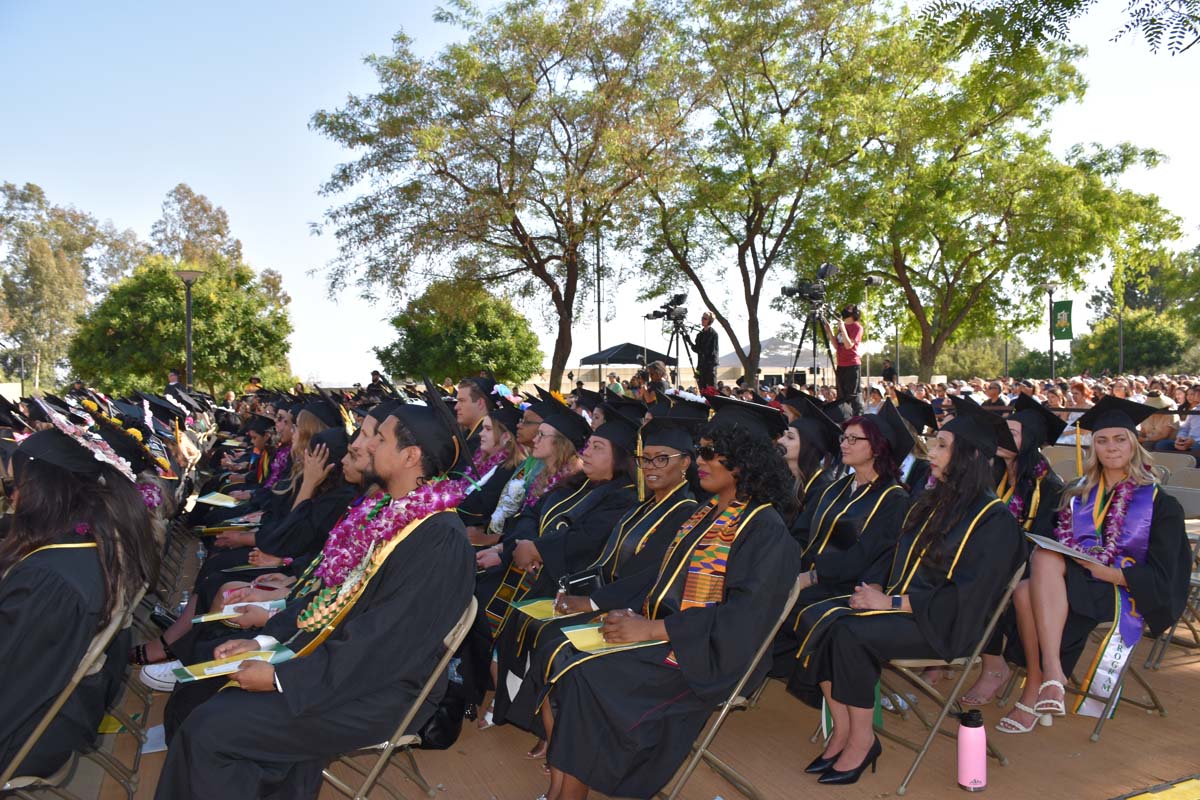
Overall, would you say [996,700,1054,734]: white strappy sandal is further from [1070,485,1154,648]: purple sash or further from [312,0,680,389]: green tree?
[312,0,680,389]: green tree

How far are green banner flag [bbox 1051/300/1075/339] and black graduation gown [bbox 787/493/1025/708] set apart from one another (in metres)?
20.4

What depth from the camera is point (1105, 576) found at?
423 cm

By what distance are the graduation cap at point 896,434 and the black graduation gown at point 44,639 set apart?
375 cm

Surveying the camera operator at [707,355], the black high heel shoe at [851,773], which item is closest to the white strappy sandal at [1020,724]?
the black high heel shoe at [851,773]

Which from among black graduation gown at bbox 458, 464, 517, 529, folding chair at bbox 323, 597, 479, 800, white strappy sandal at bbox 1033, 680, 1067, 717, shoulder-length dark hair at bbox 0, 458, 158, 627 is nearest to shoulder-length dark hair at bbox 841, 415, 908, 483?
white strappy sandal at bbox 1033, 680, 1067, 717

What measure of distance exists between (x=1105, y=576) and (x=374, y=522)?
11.4 ft

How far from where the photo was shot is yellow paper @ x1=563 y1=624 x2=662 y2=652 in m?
3.36

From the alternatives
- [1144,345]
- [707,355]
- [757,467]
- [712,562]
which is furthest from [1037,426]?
[1144,345]

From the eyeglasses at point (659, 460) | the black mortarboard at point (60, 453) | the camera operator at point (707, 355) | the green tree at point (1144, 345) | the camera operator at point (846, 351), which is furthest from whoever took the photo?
the green tree at point (1144, 345)

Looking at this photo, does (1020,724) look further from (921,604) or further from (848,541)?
(848,541)

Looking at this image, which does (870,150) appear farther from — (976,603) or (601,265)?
(976,603)

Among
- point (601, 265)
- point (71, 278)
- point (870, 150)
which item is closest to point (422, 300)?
point (601, 265)

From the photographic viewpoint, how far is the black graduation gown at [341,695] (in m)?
2.69

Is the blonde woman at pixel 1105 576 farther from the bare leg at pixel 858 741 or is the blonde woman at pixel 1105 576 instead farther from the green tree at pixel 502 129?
the green tree at pixel 502 129
